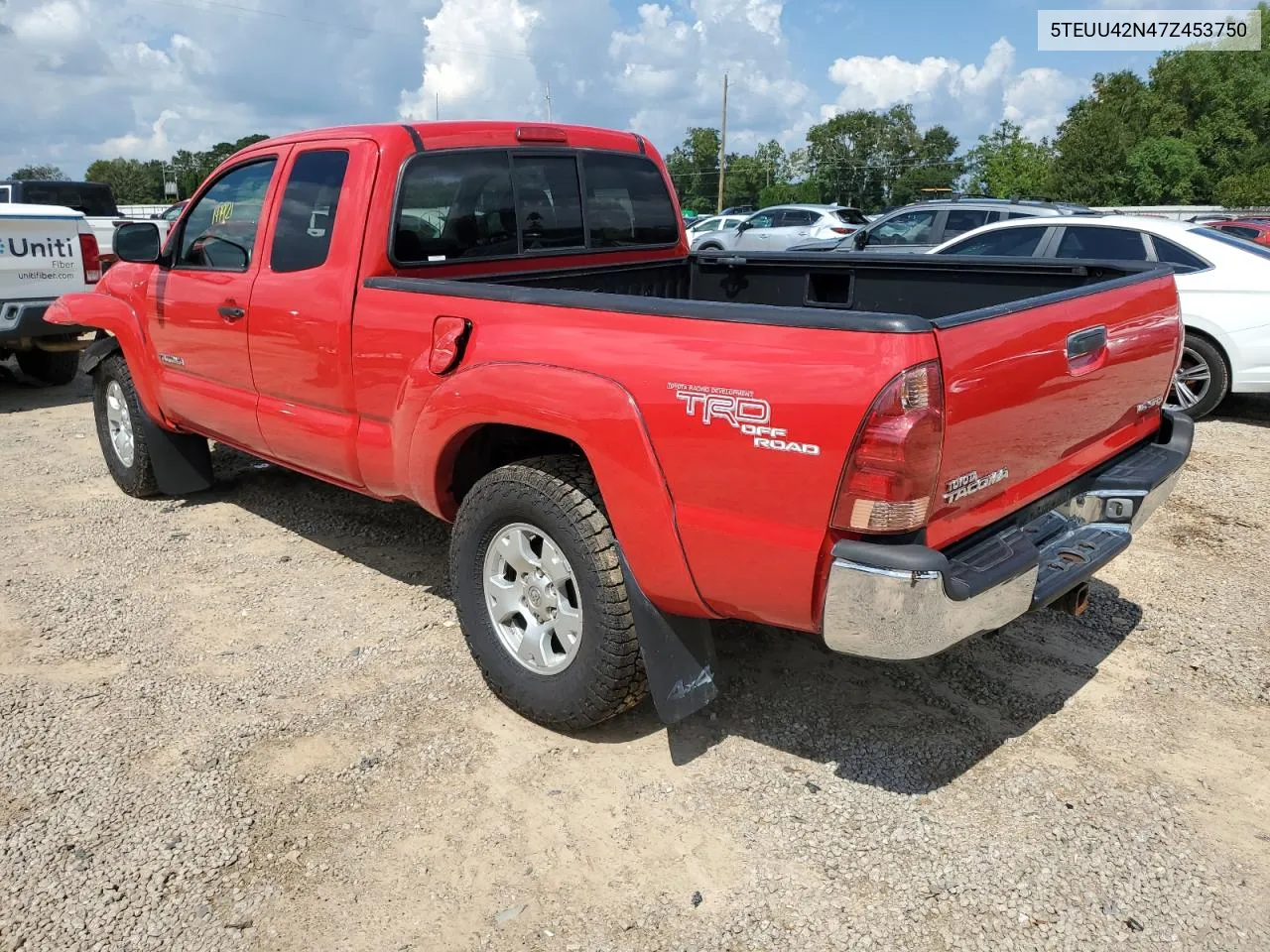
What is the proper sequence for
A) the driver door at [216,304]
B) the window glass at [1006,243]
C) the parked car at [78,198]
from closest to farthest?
the driver door at [216,304] → the window glass at [1006,243] → the parked car at [78,198]

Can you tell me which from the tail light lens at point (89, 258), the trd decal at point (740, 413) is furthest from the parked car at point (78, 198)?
the trd decal at point (740, 413)

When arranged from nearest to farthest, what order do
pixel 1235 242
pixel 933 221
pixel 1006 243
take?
pixel 1235 242, pixel 1006 243, pixel 933 221

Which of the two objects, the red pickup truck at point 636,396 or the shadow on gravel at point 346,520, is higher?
the red pickup truck at point 636,396

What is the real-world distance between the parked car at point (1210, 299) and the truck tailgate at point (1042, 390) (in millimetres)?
4226

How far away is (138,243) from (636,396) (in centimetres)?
332

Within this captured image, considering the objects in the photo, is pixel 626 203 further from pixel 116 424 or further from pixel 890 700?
pixel 116 424

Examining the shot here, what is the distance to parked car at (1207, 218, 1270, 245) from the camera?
16.0 m

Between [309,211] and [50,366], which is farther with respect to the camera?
[50,366]

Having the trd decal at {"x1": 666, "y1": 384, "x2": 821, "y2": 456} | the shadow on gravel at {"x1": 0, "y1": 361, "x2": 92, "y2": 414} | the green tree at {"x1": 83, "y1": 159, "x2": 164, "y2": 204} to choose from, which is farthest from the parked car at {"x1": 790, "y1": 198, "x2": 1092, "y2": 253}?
the green tree at {"x1": 83, "y1": 159, "x2": 164, "y2": 204}

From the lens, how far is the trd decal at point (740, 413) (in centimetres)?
246

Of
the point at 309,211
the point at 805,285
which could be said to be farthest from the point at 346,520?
the point at 805,285

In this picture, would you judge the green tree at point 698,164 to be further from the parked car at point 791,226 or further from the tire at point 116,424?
the tire at point 116,424

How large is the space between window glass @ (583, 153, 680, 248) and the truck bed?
173 millimetres

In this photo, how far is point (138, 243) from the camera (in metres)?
4.79
